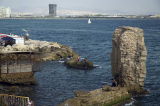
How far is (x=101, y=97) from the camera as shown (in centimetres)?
2811

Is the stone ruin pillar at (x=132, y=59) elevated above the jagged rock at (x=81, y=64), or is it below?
above

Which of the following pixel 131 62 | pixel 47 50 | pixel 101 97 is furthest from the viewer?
pixel 47 50

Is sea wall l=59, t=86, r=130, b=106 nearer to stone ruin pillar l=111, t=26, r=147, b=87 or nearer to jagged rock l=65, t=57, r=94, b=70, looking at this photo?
stone ruin pillar l=111, t=26, r=147, b=87

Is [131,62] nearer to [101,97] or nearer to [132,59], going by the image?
[132,59]

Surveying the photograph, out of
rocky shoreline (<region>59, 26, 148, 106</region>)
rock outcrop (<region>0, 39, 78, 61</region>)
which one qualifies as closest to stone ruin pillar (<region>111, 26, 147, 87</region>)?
rocky shoreline (<region>59, 26, 148, 106</region>)

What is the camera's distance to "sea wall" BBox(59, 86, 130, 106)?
2677 cm

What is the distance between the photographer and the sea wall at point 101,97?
26766 millimetres

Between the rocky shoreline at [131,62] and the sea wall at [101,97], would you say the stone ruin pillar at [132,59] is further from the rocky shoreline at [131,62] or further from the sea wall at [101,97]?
the sea wall at [101,97]

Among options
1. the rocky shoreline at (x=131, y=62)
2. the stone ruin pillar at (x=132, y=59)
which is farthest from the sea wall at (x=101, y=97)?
the stone ruin pillar at (x=132, y=59)

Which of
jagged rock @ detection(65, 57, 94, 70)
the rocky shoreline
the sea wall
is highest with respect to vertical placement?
the rocky shoreline

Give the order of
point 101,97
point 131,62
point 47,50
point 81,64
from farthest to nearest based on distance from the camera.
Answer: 1. point 47,50
2. point 81,64
3. point 131,62
4. point 101,97

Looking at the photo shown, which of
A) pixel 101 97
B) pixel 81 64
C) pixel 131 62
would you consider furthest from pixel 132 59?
pixel 81 64

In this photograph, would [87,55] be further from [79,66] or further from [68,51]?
[79,66]

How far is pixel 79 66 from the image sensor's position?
4819 centimetres
